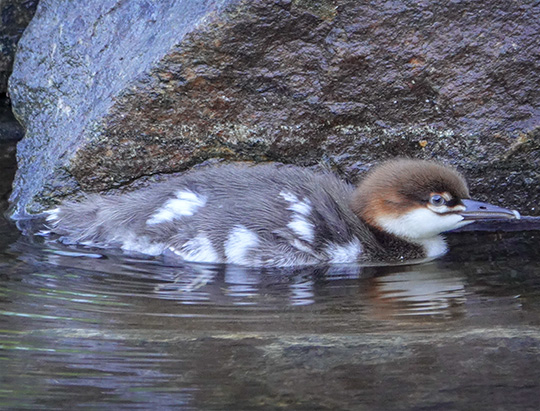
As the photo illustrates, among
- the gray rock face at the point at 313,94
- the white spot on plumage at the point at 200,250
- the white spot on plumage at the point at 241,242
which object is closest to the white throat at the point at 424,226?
the gray rock face at the point at 313,94

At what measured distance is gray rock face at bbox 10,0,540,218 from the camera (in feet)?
16.5

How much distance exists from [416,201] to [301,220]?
0.67 meters

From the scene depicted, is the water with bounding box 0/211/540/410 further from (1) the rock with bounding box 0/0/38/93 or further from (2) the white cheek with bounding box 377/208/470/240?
(1) the rock with bounding box 0/0/38/93

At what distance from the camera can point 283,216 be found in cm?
476

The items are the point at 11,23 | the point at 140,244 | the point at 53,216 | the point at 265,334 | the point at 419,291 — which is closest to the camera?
the point at 265,334

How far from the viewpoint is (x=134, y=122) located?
5.22 m

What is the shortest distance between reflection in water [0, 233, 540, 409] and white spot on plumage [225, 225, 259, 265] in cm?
9

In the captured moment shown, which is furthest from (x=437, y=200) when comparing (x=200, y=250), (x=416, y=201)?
(x=200, y=250)

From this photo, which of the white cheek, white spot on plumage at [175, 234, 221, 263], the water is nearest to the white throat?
the white cheek

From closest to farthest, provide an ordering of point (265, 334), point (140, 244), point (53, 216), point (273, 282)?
point (265, 334) < point (273, 282) < point (140, 244) < point (53, 216)

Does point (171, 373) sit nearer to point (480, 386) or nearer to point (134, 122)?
point (480, 386)

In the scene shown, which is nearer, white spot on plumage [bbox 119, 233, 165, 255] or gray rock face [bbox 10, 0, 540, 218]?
white spot on plumage [bbox 119, 233, 165, 255]

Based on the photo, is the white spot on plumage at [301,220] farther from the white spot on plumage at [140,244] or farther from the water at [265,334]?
the white spot on plumage at [140,244]

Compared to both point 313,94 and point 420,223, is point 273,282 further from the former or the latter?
point 313,94
